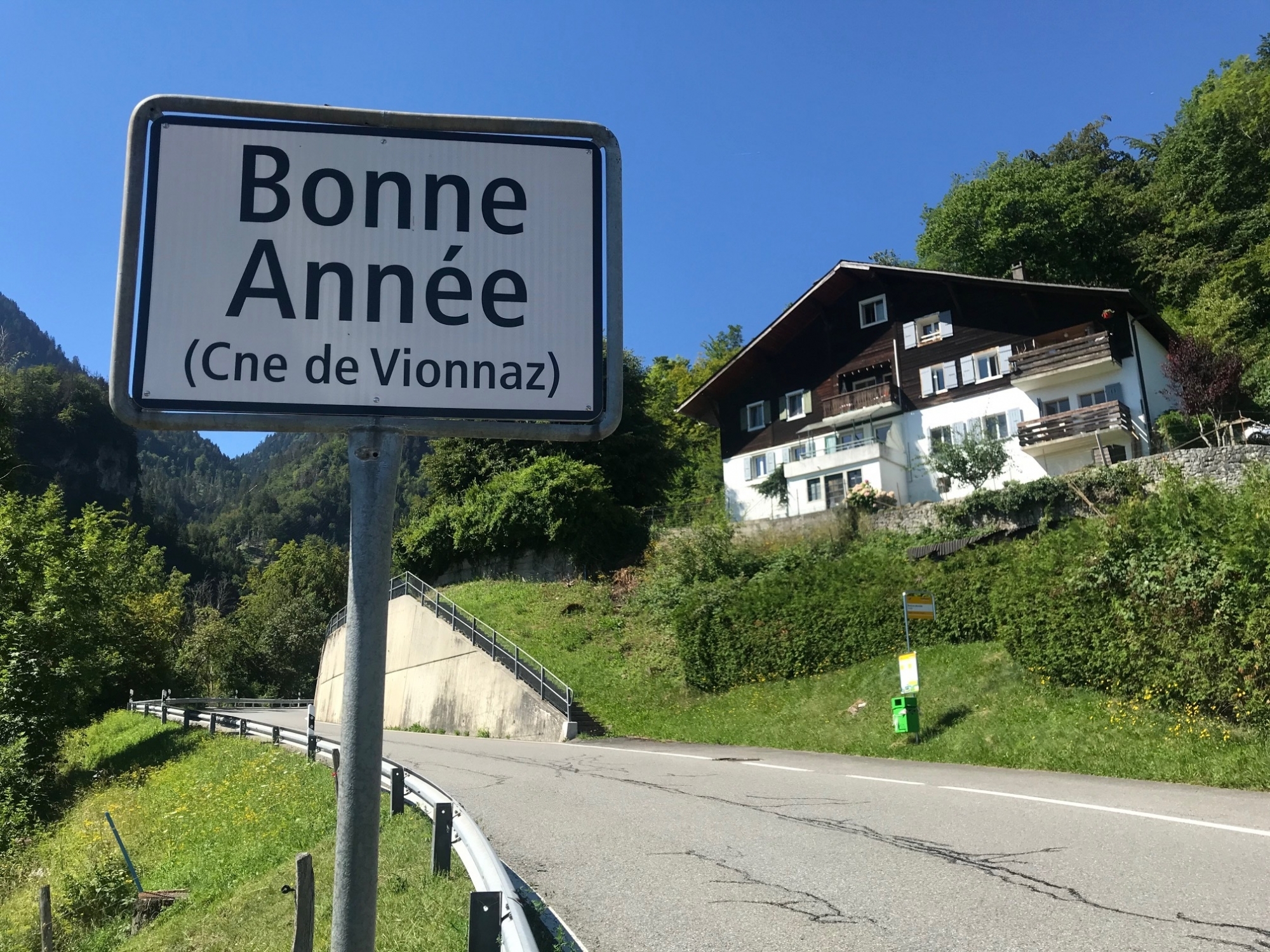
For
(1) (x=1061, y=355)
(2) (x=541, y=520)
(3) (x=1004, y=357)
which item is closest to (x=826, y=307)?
(3) (x=1004, y=357)

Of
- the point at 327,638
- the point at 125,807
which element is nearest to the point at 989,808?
the point at 125,807

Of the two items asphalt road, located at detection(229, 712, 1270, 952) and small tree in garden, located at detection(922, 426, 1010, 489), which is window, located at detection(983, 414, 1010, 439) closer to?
small tree in garden, located at detection(922, 426, 1010, 489)

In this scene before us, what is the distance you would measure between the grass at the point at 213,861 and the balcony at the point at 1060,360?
30.2m

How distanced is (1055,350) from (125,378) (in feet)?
128

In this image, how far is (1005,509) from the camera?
32031 millimetres

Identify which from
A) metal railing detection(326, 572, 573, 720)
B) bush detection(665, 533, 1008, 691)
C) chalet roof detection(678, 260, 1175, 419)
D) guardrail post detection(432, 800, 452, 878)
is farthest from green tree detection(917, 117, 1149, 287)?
guardrail post detection(432, 800, 452, 878)

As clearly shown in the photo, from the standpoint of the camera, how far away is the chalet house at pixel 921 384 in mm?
35469

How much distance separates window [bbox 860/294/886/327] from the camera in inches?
1702

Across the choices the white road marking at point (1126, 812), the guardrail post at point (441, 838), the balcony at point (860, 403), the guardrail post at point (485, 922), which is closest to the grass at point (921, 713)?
the white road marking at point (1126, 812)

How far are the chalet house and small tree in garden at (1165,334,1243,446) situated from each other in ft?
A: 2.72

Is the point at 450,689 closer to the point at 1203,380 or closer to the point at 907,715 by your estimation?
the point at 907,715

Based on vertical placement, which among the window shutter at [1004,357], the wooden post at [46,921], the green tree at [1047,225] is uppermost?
the green tree at [1047,225]

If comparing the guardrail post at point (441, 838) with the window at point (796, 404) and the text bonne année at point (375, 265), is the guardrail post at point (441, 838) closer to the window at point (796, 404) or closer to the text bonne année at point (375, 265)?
the text bonne année at point (375, 265)

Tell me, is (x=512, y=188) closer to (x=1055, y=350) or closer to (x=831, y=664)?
(x=831, y=664)
